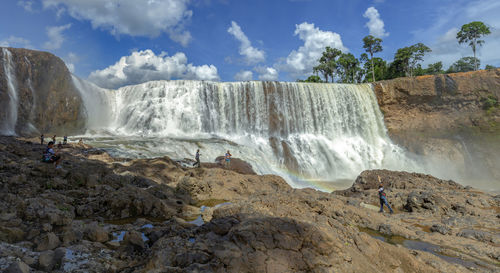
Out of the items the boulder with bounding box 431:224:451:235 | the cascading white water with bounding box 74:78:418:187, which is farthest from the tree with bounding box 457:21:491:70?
the boulder with bounding box 431:224:451:235

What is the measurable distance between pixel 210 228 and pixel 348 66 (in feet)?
179

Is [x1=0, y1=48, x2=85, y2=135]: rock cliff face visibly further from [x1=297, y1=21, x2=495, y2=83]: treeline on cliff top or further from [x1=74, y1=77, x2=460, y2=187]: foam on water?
[x1=297, y1=21, x2=495, y2=83]: treeline on cliff top

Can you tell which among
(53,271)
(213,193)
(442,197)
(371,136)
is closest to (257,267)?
(53,271)

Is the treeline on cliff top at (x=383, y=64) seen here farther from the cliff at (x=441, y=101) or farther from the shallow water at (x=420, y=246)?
the shallow water at (x=420, y=246)

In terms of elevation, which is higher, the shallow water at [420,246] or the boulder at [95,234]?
the boulder at [95,234]

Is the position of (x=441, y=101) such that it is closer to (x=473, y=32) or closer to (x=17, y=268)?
(x=473, y=32)

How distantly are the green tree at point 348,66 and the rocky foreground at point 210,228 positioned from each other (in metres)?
43.4

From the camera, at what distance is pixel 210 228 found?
364 cm

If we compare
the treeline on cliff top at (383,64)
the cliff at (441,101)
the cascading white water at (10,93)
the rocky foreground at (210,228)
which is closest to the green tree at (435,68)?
the treeline on cliff top at (383,64)

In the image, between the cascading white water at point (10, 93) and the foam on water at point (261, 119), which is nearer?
the cascading white water at point (10, 93)

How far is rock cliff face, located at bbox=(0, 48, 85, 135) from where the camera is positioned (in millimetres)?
20906

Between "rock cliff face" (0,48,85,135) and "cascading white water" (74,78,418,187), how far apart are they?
1542 mm

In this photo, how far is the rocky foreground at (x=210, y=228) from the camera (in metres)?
3.09

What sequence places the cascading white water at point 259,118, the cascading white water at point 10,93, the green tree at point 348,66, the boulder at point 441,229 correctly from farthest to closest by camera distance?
1. the green tree at point 348,66
2. the cascading white water at point 259,118
3. the cascading white water at point 10,93
4. the boulder at point 441,229
